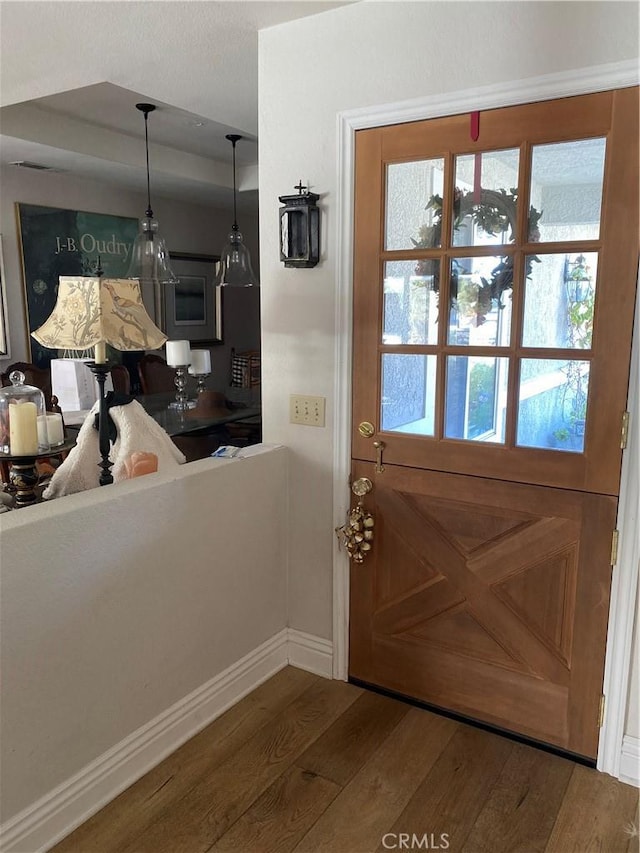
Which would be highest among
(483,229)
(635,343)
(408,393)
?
(483,229)

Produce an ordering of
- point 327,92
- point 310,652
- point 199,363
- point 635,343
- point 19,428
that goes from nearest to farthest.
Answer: point 635,343, point 19,428, point 327,92, point 310,652, point 199,363

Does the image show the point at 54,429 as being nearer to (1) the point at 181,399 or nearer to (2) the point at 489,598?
(2) the point at 489,598

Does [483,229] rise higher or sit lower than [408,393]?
higher

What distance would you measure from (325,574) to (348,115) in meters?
1.66

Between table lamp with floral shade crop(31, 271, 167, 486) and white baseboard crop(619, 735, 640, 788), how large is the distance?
195 cm

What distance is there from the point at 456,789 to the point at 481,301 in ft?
4.88

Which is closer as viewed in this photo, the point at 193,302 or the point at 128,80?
the point at 128,80

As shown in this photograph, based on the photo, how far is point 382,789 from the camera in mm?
1970

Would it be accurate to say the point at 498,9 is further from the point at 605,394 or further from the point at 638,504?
the point at 638,504

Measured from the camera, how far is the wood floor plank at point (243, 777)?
5.87ft

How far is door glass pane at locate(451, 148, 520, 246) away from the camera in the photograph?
1995mm

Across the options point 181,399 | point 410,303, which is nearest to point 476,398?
point 410,303

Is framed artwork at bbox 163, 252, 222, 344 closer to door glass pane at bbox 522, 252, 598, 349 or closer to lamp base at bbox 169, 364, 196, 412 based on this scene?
lamp base at bbox 169, 364, 196, 412

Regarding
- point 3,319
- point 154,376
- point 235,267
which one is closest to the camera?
point 235,267
